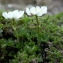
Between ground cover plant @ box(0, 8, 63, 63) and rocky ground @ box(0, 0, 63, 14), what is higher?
rocky ground @ box(0, 0, 63, 14)

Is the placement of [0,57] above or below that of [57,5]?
below

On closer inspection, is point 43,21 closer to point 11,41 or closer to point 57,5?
point 11,41

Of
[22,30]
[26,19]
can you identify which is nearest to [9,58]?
[22,30]

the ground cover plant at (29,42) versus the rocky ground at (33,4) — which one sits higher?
the rocky ground at (33,4)

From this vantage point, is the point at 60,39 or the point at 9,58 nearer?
the point at 9,58

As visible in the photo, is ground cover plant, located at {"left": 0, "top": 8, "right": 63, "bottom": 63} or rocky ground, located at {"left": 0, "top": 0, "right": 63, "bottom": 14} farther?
rocky ground, located at {"left": 0, "top": 0, "right": 63, "bottom": 14}

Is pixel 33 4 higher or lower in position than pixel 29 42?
higher

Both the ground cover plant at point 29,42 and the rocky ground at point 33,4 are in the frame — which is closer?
the ground cover plant at point 29,42

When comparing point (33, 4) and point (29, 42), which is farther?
point (33, 4)
